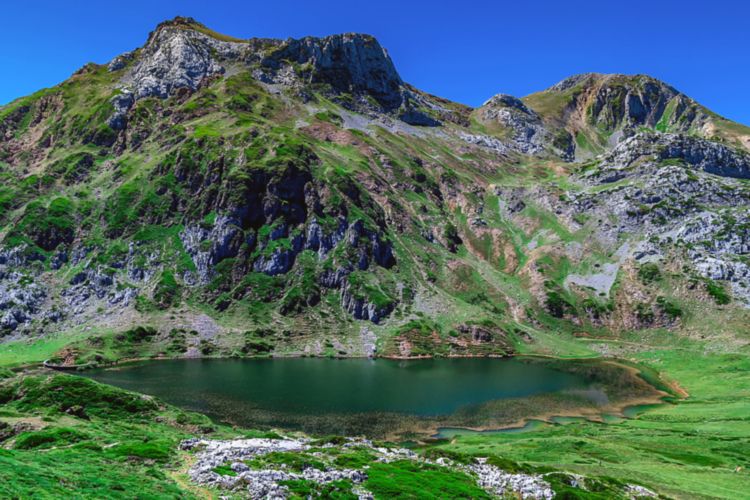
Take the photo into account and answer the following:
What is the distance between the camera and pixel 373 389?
438 ft

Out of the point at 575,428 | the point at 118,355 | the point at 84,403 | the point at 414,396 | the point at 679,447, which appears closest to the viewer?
the point at 84,403

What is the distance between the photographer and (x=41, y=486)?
31.7 meters

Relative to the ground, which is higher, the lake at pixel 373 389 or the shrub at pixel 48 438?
the shrub at pixel 48 438

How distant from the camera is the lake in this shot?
107 m

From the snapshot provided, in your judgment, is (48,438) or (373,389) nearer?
(48,438)

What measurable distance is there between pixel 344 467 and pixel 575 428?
7527 centimetres

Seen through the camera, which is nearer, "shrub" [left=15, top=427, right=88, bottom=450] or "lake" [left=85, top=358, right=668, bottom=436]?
"shrub" [left=15, top=427, right=88, bottom=450]

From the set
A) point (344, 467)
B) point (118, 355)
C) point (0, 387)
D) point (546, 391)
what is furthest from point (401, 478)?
point (118, 355)

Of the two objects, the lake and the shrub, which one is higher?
the shrub

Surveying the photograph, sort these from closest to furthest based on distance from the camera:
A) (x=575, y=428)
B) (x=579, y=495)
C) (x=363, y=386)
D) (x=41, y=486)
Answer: (x=41, y=486) → (x=579, y=495) → (x=575, y=428) → (x=363, y=386)

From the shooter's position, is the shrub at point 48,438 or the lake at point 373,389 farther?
the lake at point 373,389

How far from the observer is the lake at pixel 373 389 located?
351 feet

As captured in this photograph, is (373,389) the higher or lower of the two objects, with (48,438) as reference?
lower

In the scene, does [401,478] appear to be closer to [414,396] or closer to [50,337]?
[414,396]
